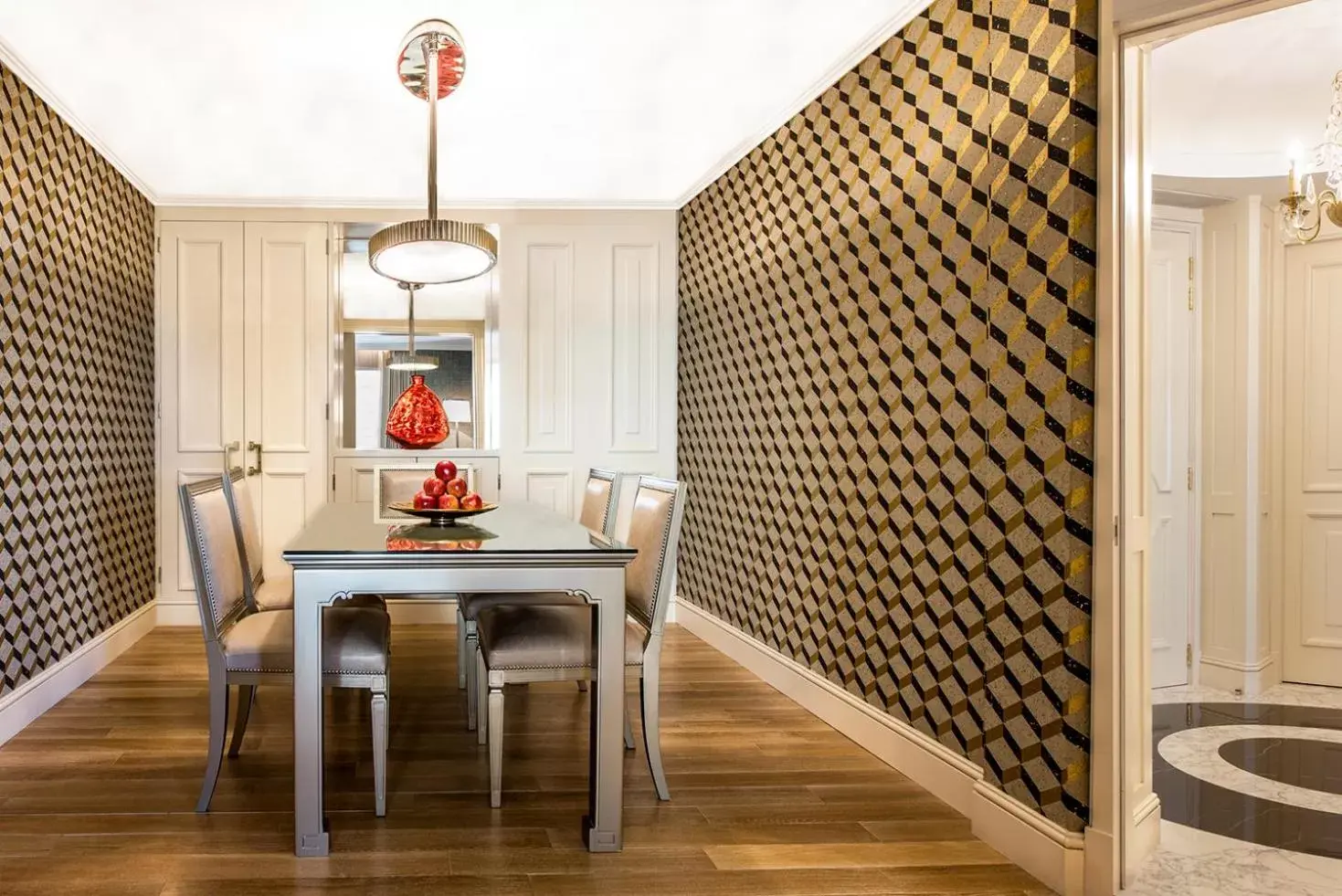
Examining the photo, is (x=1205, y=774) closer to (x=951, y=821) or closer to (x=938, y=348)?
(x=951, y=821)

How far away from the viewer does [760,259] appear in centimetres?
425

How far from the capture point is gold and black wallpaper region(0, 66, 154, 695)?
134 inches

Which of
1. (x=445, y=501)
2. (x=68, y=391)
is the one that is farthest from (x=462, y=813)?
(x=68, y=391)

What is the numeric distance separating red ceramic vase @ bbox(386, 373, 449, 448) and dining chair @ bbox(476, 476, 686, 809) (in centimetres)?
101

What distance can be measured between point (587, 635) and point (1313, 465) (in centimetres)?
361

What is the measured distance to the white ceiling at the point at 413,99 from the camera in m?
3.04

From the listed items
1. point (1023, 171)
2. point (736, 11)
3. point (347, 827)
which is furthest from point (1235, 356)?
point (347, 827)

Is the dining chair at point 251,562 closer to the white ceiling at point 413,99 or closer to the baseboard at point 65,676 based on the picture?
the baseboard at point 65,676

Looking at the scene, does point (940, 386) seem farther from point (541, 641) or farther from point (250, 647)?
point (250, 647)

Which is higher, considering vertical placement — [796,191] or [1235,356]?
[796,191]

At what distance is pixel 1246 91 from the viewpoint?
3.44 m

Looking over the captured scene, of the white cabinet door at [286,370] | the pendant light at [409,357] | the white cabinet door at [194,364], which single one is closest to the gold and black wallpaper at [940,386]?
the pendant light at [409,357]

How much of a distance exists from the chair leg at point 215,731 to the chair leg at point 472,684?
82 centimetres

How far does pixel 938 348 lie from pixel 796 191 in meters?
1.36
